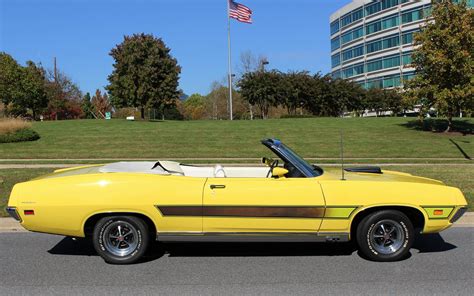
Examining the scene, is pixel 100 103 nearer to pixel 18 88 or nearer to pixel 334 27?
pixel 18 88

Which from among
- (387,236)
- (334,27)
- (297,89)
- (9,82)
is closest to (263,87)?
(297,89)

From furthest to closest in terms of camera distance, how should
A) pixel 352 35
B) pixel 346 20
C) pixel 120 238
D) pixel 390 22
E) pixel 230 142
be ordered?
pixel 346 20
pixel 352 35
pixel 390 22
pixel 230 142
pixel 120 238

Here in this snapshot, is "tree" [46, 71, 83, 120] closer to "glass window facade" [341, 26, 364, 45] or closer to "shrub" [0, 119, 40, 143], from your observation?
"shrub" [0, 119, 40, 143]

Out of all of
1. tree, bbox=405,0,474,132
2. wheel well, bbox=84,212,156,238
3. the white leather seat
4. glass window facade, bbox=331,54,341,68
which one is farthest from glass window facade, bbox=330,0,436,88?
wheel well, bbox=84,212,156,238

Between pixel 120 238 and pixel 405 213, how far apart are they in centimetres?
323

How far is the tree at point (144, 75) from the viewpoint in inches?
1457

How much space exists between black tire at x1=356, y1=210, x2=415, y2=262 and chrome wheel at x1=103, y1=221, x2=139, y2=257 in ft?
8.26

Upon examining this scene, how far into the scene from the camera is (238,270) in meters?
4.92

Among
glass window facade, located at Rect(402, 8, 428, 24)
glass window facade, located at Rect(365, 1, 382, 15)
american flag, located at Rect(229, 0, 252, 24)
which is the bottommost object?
american flag, located at Rect(229, 0, 252, 24)

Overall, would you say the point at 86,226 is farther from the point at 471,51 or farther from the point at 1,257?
the point at 471,51

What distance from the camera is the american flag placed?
124 feet

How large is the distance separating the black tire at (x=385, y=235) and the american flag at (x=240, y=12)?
113 ft

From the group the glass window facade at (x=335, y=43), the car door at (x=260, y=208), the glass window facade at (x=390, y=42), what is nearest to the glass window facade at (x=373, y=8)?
the glass window facade at (x=390, y=42)

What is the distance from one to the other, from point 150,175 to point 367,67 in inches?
3405
